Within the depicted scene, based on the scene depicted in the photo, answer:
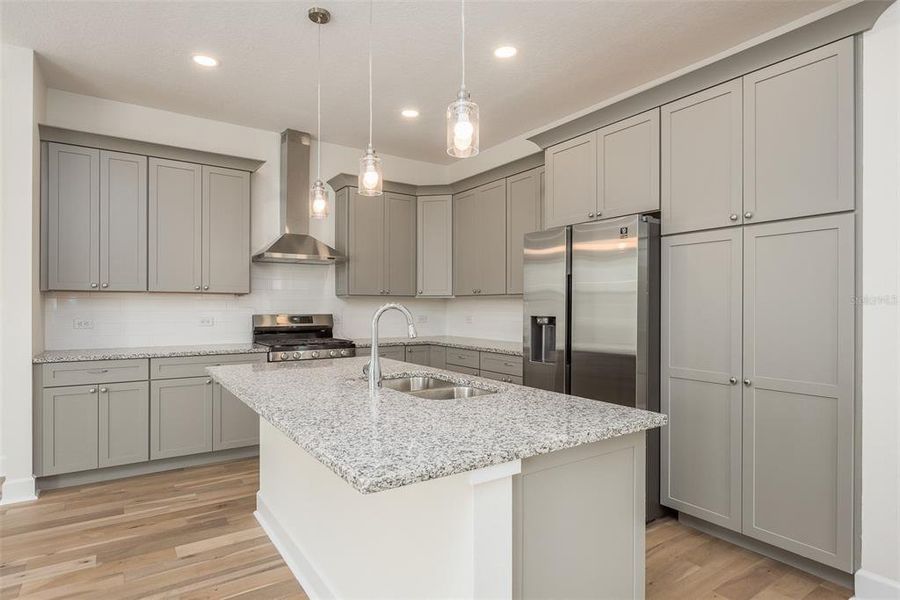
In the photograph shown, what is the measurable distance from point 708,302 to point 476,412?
68.4 inches

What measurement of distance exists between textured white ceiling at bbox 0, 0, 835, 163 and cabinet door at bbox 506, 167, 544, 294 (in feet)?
1.82

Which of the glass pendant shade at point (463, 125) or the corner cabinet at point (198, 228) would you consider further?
the corner cabinet at point (198, 228)

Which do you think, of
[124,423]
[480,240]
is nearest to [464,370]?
[480,240]

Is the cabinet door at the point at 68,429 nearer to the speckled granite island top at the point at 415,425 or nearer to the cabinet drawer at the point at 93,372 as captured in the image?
the cabinet drawer at the point at 93,372

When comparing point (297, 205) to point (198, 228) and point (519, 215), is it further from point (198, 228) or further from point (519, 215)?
point (519, 215)

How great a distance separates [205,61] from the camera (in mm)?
3234

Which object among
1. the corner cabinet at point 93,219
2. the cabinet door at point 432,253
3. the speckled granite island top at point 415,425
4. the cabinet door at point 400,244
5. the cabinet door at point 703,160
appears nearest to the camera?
the speckled granite island top at point 415,425

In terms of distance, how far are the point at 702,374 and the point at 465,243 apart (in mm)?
2715

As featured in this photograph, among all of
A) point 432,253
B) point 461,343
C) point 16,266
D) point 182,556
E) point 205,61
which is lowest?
point 182,556

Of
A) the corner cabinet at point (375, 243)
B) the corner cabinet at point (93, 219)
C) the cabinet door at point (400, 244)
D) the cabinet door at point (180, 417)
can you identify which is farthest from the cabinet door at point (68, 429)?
the cabinet door at point (400, 244)

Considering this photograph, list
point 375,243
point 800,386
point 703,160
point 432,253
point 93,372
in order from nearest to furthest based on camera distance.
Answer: point 800,386 < point 703,160 < point 93,372 < point 375,243 < point 432,253

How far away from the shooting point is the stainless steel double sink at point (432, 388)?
2274mm

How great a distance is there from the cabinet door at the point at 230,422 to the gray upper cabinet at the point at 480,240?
224cm

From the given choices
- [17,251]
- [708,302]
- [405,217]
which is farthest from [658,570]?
[17,251]
